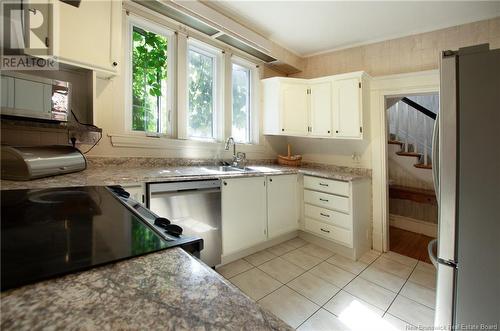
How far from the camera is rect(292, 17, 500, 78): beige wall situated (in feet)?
7.61

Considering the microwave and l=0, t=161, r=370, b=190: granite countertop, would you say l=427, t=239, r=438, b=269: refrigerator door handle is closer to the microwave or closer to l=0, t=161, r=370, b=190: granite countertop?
l=0, t=161, r=370, b=190: granite countertop

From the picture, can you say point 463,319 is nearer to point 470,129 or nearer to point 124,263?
point 470,129

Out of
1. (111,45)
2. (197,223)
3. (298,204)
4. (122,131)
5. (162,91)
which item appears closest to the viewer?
(111,45)

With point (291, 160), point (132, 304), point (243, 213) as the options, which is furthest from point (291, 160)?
point (132, 304)

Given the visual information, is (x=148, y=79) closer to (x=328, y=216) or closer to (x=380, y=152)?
(x=328, y=216)

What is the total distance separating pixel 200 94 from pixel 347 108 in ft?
6.06

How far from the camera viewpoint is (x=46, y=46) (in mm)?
1358

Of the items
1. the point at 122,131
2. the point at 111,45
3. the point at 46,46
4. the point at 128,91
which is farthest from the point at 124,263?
the point at 128,91

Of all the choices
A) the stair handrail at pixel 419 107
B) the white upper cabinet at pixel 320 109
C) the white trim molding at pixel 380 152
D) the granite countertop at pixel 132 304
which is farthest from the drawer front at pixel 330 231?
the stair handrail at pixel 419 107

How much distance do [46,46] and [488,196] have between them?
100 inches

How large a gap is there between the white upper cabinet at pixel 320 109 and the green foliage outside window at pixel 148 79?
1.93 m

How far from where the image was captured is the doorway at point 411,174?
3217 millimetres

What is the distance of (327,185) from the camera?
8.62 feet

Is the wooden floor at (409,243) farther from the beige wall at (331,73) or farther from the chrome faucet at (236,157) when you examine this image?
the chrome faucet at (236,157)
